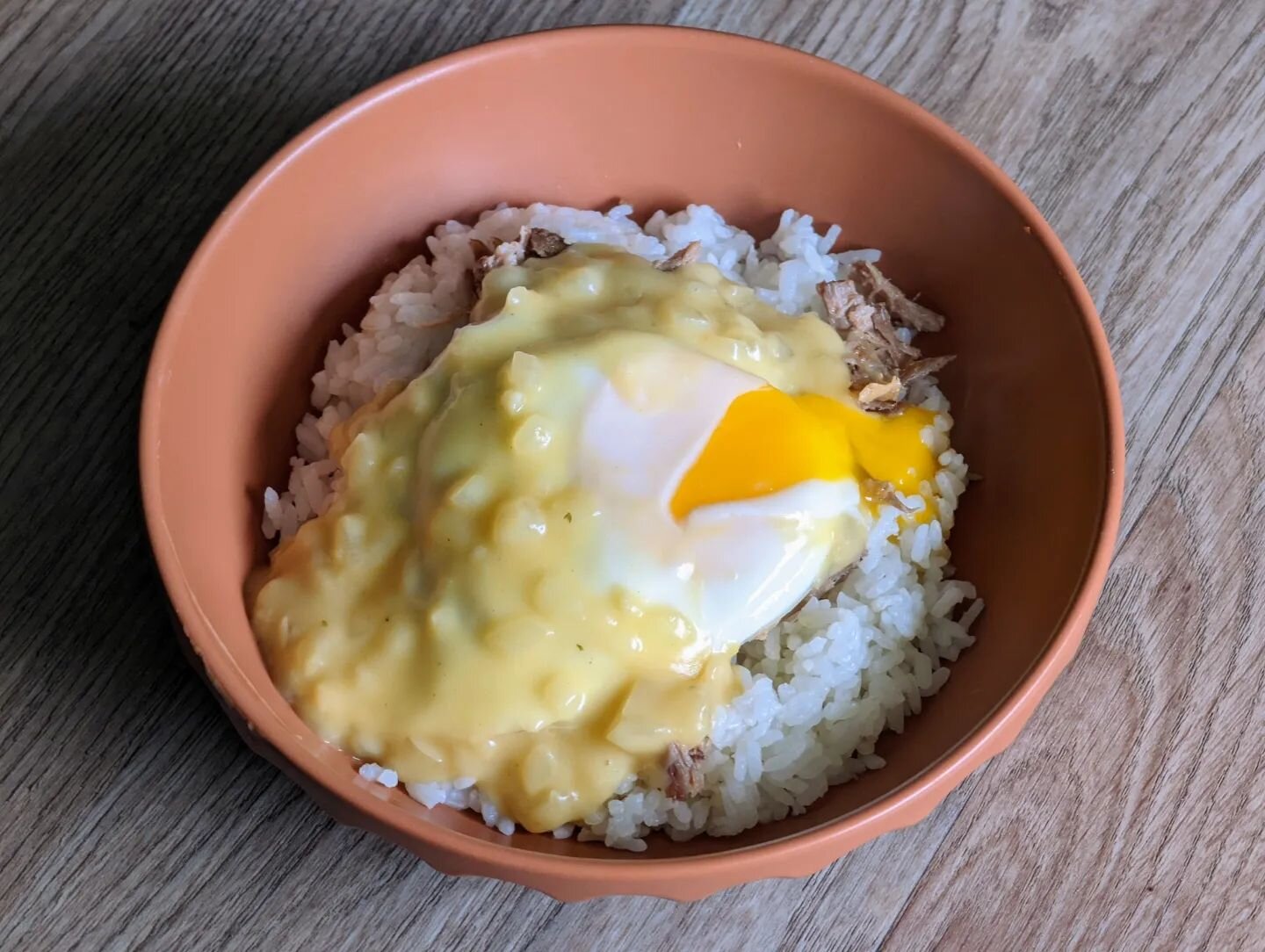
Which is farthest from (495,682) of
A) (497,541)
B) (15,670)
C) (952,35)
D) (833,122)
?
(952,35)

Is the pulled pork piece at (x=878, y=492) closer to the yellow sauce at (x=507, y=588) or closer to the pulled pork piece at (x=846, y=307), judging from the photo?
the yellow sauce at (x=507, y=588)

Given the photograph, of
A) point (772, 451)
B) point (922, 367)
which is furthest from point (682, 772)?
point (922, 367)

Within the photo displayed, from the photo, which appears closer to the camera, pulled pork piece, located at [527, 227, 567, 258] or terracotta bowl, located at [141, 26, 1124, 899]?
terracotta bowl, located at [141, 26, 1124, 899]

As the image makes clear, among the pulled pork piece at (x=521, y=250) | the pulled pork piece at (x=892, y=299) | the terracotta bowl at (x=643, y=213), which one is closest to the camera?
the terracotta bowl at (x=643, y=213)

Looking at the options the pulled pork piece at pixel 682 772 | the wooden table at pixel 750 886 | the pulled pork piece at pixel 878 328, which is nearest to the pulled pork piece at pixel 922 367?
the pulled pork piece at pixel 878 328

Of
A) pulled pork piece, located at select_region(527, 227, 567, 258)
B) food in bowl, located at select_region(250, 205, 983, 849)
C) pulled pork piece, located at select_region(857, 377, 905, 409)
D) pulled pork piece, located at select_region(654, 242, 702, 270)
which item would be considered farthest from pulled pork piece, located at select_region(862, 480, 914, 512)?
pulled pork piece, located at select_region(527, 227, 567, 258)

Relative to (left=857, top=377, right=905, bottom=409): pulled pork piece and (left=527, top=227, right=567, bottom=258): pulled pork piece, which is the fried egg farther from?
(left=527, top=227, right=567, bottom=258): pulled pork piece

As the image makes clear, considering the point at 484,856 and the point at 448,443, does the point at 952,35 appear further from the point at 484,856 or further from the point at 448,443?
the point at 484,856
